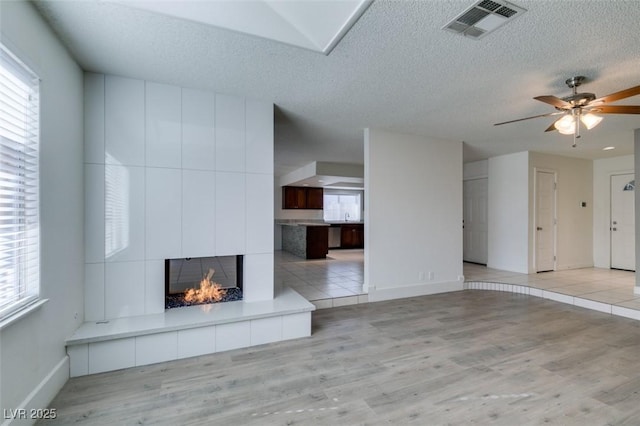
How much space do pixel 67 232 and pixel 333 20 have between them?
2519 mm

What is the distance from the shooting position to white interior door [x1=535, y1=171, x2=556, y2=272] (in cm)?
570

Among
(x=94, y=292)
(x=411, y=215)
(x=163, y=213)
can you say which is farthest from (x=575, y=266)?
(x=94, y=292)

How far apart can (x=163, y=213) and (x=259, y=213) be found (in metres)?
0.94

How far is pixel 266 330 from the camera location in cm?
286

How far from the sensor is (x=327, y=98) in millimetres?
3182

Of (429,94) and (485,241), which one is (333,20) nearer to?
(429,94)

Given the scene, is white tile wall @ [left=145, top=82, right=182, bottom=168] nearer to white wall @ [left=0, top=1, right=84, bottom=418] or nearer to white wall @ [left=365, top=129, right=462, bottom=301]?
white wall @ [left=0, top=1, right=84, bottom=418]

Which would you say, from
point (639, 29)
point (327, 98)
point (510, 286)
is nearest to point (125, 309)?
point (327, 98)

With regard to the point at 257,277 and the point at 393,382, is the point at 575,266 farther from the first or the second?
the point at 257,277

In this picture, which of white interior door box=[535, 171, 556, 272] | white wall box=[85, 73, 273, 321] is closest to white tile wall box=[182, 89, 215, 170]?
white wall box=[85, 73, 273, 321]

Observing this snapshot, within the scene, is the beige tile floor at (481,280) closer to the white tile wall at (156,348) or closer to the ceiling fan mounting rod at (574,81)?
the white tile wall at (156,348)

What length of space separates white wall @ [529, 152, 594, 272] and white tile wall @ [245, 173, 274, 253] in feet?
17.8

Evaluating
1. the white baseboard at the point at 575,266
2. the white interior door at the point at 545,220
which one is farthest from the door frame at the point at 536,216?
the white baseboard at the point at 575,266

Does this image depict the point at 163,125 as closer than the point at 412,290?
Yes
